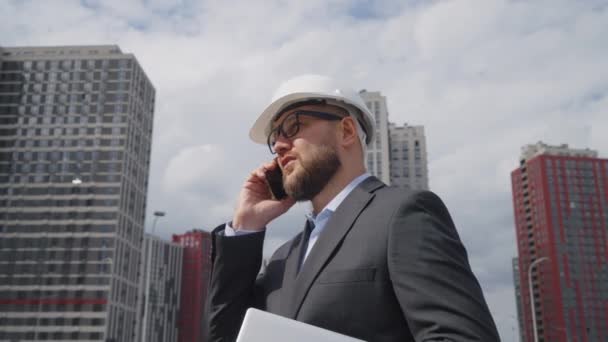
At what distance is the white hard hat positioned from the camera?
2.64m

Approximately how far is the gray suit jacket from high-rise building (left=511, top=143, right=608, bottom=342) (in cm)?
16052

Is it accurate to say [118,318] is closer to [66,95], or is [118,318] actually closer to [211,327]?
[66,95]

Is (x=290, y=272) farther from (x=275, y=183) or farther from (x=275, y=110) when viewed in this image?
(x=275, y=110)

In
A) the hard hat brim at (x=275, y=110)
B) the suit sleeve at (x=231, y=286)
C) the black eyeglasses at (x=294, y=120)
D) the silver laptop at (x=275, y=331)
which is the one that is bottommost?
the silver laptop at (x=275, y=331)

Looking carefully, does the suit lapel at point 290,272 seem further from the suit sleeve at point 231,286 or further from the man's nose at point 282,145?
the man's nose at point 282,145

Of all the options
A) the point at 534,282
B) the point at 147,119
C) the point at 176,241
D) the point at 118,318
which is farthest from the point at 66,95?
the point at 534,282

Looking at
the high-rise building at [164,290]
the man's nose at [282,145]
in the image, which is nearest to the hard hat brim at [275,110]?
the man's nose at [282,145]

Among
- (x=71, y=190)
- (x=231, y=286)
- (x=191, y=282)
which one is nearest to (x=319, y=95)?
(x=231, y=286)

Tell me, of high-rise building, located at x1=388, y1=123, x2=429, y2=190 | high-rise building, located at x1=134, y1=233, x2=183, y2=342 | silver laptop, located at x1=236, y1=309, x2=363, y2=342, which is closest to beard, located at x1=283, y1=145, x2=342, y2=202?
silver laptop, located at x1=236, y1=309, x2=363, y2=342

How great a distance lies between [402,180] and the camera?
143000 mm

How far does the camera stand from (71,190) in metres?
112

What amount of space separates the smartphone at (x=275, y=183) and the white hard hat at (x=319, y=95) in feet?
1.02

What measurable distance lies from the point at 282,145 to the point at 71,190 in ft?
390

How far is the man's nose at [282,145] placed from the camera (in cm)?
264
